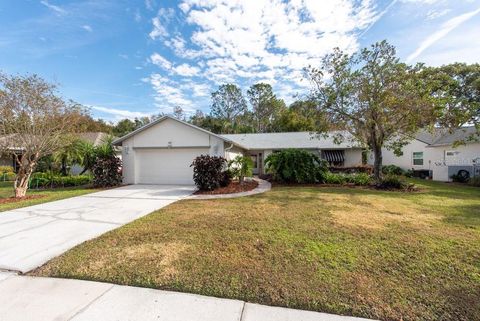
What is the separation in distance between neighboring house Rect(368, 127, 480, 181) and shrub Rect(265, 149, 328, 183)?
599 centimetres

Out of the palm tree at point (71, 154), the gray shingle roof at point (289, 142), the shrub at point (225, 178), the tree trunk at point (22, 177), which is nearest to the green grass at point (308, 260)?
the shrub at point (225, 178)

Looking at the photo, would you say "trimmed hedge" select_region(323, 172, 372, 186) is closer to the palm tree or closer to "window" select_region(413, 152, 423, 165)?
"window" select_region(413, 152, 423, 165)

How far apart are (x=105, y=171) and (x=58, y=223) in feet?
27.4

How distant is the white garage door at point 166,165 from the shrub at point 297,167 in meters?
4.87

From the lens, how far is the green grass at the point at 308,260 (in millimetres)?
3018

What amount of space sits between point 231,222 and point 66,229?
4241mm

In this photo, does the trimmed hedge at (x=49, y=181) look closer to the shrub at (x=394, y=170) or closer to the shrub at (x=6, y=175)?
the shrub at (x=6, y=175)

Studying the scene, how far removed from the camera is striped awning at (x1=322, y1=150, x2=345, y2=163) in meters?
21.7

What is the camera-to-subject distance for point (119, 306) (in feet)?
9.62

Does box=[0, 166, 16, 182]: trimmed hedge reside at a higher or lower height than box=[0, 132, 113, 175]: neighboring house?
lower

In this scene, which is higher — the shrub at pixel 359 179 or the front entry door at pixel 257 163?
the front entry door at pixel 257 163

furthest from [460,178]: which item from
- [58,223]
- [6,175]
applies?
[6,175]

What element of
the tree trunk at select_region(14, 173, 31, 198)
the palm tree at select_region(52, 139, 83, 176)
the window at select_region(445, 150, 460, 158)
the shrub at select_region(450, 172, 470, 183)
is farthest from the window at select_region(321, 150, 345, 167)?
the tree trunk at select_region(14, 173, 31, 198)

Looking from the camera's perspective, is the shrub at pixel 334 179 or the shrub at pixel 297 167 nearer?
the shrub at pixel 334 179
